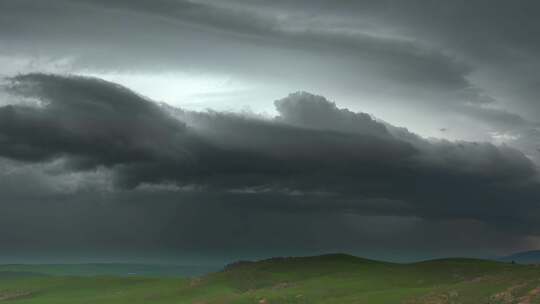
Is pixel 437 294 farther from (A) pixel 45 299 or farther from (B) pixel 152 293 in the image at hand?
(A) pixel 45 299

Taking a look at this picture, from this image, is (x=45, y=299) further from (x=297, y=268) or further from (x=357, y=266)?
(x=357, y=266)

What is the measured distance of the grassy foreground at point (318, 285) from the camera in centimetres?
8544

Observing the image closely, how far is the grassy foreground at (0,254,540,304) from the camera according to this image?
3364 inches

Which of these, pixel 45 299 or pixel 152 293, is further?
pixel 45 299

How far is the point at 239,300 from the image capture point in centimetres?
9912

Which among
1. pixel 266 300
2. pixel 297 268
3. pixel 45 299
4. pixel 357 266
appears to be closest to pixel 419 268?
pixel 357 266

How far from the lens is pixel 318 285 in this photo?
11200 cm

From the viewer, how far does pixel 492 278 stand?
94312 mm

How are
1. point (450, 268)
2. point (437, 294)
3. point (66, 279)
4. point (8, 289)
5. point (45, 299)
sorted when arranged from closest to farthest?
point (437, 294)
point (450, 268)
point (45, 299)
point (8, 289)
point (66, 279)

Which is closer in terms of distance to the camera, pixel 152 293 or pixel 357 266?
pixel 152 293

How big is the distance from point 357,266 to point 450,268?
24335mm

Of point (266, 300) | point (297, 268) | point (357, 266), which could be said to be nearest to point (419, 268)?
point (357, 266)

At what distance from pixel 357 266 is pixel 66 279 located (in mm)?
79334

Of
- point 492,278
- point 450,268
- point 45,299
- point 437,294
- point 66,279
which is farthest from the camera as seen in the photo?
point 66,279
